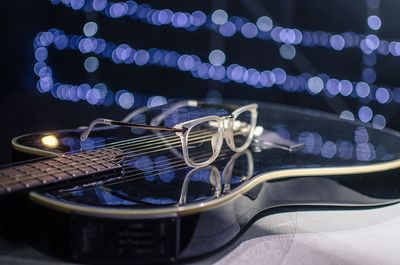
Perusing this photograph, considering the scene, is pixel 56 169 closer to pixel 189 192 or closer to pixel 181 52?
pixel 189 192

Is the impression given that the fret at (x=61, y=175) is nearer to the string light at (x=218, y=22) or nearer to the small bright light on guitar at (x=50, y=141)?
the small bright light on guitar at (x=50, y=141)

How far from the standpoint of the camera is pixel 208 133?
98 centimetres

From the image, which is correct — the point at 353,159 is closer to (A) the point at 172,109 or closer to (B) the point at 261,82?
(A) the point at 172,109

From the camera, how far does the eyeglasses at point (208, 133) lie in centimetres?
80

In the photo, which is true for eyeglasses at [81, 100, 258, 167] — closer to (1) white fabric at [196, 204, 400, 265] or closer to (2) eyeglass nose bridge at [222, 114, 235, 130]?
(2) eyeglass nose bridge at [222, 114, 235, 130]

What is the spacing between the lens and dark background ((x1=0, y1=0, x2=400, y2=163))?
172 centimetres

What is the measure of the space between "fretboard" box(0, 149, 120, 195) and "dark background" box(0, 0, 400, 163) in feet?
3.00

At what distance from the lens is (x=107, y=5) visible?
1974 millimetres

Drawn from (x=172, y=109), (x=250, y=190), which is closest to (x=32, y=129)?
(x=172, y=109)

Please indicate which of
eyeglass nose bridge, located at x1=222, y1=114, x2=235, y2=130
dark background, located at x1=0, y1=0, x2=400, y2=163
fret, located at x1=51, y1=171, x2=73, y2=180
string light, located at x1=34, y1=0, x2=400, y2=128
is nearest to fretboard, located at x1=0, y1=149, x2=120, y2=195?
fret, located at x1=51, y1=171, x2=73, y2=180

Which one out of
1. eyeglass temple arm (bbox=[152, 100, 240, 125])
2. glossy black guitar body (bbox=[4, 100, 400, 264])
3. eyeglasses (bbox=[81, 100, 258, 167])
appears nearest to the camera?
glossy black guitar body (bbox=[4, 100, 400, 264])

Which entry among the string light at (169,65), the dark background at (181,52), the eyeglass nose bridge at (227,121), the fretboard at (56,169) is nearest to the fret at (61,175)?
the fretboard at (56,169)

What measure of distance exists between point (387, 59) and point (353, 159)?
0.88 m

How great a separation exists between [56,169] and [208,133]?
0.34 meters
